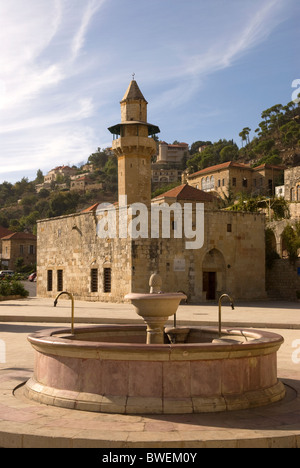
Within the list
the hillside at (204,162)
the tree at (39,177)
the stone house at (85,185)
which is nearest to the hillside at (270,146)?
the hillside at (204,162)

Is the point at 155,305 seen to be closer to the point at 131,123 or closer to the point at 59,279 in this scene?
the point at 131,123

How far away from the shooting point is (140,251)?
24125mm

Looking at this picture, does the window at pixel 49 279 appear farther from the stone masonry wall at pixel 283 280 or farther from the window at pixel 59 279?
the stone masonry wall at pixel 283 280

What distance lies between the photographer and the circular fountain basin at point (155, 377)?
227 inches

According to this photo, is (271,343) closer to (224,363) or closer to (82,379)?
(224,363)

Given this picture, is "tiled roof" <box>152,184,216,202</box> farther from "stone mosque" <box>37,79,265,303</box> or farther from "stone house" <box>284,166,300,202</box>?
"stone house" <box>284,166,300,202</box>

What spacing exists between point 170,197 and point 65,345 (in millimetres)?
29496

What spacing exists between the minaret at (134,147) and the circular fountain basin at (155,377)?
2199 centimetres

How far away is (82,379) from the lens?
601 centimetres

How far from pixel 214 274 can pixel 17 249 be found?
52.6 m

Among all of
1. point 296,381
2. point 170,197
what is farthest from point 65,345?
point 170,197

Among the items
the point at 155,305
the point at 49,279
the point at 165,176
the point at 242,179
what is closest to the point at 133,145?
the point at 49,279

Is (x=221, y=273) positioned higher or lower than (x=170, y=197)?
lower
